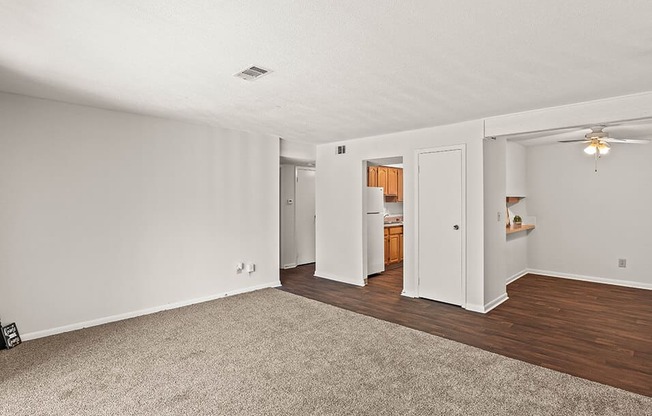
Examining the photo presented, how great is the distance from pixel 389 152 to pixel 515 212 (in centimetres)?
320

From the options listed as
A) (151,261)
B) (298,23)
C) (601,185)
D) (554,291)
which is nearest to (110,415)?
(151,261)

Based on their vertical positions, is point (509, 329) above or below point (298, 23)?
below

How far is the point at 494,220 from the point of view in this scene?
14.7ft

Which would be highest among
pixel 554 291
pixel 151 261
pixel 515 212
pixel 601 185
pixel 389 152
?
pixel 389 152

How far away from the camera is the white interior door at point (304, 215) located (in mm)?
7363

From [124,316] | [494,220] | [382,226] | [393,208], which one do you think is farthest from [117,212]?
[393,208]

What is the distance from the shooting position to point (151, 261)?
4.25 meters

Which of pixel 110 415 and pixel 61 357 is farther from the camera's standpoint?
pixel 61 357

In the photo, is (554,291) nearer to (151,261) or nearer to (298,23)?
(298,23)

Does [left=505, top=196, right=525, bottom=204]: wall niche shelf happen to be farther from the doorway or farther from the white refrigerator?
the white refrigerator

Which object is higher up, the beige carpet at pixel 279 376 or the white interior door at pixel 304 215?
the white interior door at pixel 304 215

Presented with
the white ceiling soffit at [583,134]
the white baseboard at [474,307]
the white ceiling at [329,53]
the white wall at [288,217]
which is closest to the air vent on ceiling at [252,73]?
the white ceiling at [329,53]

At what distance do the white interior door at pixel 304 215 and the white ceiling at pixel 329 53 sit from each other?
3.66m

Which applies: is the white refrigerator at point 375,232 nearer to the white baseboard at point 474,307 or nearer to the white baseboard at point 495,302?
the white baseboard at point 474,307
